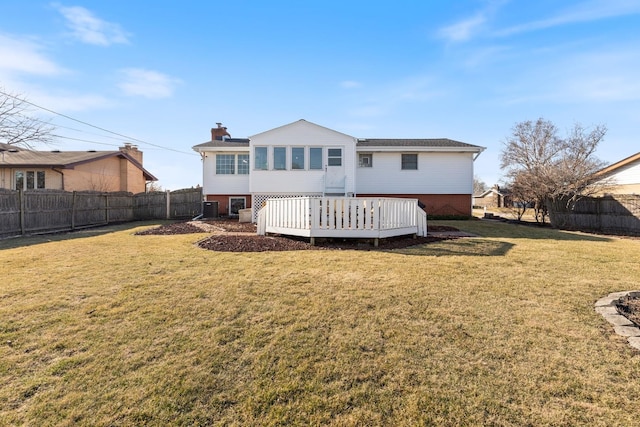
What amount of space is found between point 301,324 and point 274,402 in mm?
1155

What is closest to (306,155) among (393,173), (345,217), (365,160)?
(365,160)

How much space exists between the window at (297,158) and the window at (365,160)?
375cm

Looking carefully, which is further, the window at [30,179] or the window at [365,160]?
the window at [30,179]

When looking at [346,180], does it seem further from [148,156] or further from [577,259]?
[148,156]

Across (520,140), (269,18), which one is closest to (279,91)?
(269,18)

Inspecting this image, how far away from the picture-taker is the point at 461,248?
764cm

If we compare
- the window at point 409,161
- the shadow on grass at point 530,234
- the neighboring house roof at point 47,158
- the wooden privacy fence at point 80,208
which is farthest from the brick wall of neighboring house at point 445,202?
the neighboring house roof at point 47,158

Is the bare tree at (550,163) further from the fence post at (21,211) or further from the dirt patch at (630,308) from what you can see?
the fence post at (21,211)

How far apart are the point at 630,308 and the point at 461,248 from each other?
12.9 ft

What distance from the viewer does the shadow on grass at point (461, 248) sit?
7.04 m

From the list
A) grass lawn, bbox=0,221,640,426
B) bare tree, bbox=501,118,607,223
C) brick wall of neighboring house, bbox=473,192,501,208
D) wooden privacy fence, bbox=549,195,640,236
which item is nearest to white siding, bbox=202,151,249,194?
grass lawn, bbox=0,221,640,426

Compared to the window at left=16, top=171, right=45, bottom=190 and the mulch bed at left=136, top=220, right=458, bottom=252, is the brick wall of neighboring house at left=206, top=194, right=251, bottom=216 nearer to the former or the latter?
the mulch bed at left=136, top=220, right=458, bottom=252

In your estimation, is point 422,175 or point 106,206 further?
point 422,175

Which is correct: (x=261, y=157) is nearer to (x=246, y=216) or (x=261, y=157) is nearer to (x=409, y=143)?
(x=246, y=216)
